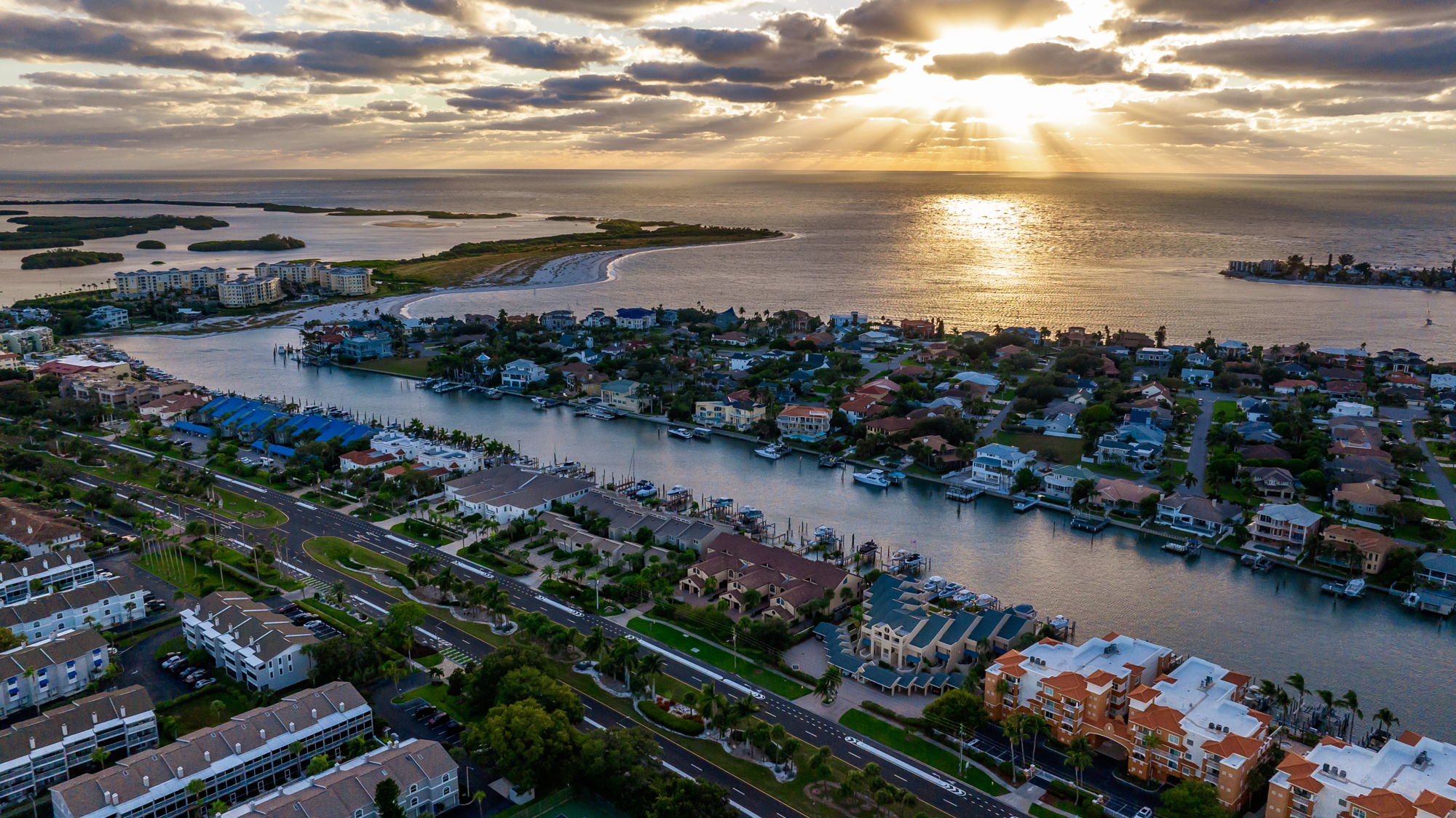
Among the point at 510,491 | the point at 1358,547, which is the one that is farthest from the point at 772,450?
the point at 1358,547

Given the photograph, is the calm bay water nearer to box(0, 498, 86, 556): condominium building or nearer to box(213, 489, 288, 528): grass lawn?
box(213, 489, 288, 528): grass lawn

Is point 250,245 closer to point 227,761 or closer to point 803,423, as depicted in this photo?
point 803,423

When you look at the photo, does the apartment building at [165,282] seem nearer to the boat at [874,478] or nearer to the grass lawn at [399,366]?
the grass lawn at [399,366]

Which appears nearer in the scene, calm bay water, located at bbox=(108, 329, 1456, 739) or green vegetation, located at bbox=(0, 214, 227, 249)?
calm bay water, located at bbox=(108, 329, 1456, 739)

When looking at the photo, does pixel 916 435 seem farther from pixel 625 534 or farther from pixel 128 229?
pixel 128 229

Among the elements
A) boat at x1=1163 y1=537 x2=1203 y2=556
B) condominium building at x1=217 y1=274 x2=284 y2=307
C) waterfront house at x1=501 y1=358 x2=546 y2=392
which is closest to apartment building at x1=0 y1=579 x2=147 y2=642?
waterfront house at x1=501 y1=358 x2=546 y2=392

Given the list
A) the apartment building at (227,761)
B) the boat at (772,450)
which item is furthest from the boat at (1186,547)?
the apartment building at (227,761)
